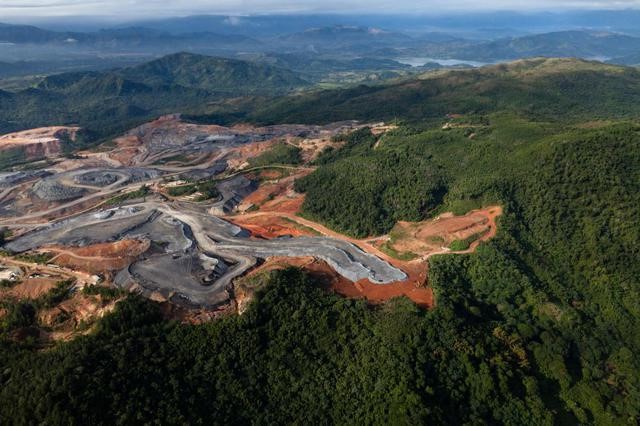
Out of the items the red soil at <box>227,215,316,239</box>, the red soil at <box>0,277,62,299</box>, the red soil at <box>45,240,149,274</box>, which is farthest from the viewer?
the red soil at <box>227,215,316,239</box>

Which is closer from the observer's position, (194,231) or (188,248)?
(188,248)

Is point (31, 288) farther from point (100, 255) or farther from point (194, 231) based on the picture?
point (194, 231)

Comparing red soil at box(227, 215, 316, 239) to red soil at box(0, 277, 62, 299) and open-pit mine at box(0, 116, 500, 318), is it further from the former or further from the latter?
red soil at box(0, 277, 62, 299)

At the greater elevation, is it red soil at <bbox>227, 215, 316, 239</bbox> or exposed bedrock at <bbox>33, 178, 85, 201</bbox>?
red soil at <bbox>227, 215, 316, 239</bbox>

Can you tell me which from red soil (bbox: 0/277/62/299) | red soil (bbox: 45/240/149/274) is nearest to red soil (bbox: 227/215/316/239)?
red soil (bbox: 45/240/149/274)

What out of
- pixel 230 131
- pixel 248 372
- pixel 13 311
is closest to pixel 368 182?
pixel 248 372

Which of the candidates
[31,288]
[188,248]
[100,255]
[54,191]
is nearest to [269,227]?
[188,248]

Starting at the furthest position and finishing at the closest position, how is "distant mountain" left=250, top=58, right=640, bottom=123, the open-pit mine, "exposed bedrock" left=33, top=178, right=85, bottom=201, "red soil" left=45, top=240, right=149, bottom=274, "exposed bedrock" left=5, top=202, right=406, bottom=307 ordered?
"distant mountain" left=250, top=58, right=640, bottom=123, "exposed bedrock" left=33, top=178, right=85, bottom=201, "red soil" left=45, top=240, right=149, bottom=274, the open-pit mine, "exposed bedrock" left=5, top=202, right=406, bottom=307

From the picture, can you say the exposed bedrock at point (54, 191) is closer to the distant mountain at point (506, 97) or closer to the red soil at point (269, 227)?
the red soil at point (269, 227)
